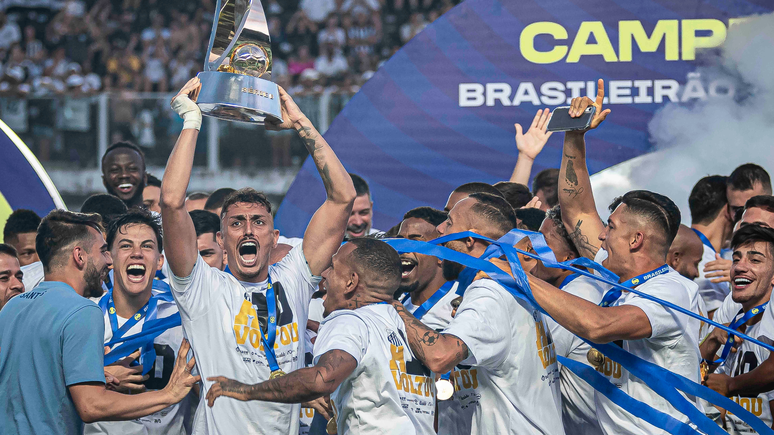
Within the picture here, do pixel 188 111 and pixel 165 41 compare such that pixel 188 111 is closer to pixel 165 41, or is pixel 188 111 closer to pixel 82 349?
pixel 82 349

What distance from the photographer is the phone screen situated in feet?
15.4

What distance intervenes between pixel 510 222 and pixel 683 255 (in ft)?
6.20

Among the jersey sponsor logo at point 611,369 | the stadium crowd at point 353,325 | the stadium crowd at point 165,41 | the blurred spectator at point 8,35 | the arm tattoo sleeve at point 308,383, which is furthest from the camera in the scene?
the blurred spectator at point 8,35

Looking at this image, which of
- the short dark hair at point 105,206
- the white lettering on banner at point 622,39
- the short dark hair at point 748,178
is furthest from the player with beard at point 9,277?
the short dark hair at point 748,178

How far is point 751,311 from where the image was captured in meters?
4.93

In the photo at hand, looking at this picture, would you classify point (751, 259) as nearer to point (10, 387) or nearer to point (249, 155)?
point (10, 387)

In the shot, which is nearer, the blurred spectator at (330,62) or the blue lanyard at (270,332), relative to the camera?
the blue lanyard at (270,332)

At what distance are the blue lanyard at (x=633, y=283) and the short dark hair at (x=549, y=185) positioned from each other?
2353mm

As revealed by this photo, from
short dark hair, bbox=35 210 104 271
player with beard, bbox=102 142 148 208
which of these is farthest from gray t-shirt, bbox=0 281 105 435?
player with beard, bbox=102 142 148 208

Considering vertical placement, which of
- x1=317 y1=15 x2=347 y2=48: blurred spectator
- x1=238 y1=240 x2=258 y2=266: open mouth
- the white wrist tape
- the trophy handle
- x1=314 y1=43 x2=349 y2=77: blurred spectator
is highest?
x1=317 y1=15 x2=347 y2=48: blurred spectator

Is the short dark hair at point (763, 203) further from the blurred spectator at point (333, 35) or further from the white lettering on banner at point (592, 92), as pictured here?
the blurred spectator at point (333, 35)

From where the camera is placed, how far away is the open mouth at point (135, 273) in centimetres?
465

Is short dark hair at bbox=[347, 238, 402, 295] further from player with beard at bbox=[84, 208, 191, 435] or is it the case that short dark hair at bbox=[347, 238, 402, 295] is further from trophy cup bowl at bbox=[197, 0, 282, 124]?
player with beard at bbox=[84, 208, 191, 435]

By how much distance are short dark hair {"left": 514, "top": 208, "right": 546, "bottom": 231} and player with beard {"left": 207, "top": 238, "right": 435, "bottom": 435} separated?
156 cm
